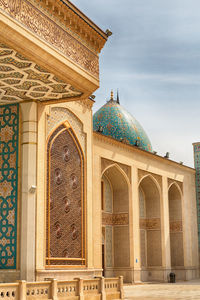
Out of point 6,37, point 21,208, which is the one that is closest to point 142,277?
point 21,208

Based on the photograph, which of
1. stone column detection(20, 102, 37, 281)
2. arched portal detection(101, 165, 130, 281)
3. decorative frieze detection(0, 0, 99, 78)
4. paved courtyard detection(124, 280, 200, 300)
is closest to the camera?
decorative frieze detection(0, 0, 99, 78)

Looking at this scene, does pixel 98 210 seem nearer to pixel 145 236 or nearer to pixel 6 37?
pixel 145 236

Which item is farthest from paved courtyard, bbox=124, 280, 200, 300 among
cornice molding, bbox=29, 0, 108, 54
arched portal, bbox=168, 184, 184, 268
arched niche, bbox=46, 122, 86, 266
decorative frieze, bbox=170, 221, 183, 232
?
cornice molding, bbox=29, 0, 108, 54

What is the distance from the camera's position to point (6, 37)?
22.2ft

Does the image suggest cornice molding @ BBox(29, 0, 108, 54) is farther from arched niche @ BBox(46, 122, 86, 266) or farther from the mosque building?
arched niche @ BBox(46, 122, 86, 266)

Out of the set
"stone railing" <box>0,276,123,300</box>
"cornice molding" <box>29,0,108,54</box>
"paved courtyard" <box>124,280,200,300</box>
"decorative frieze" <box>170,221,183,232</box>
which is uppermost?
"cornice molding" <box>29,0,108,54</box>

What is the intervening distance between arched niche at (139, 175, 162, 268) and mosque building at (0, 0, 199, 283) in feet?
6.13

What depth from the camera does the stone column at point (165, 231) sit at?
17583 mm

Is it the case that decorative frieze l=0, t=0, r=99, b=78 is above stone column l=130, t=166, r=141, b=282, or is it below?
above

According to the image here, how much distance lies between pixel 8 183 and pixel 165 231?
9.73 meters

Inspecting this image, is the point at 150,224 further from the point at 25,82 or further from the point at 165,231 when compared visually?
the point at 25,82

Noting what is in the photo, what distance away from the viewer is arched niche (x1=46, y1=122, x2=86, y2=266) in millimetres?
10117

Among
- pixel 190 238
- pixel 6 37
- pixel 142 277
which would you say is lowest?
pixel 142 277

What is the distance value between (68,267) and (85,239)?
1.00 metres
